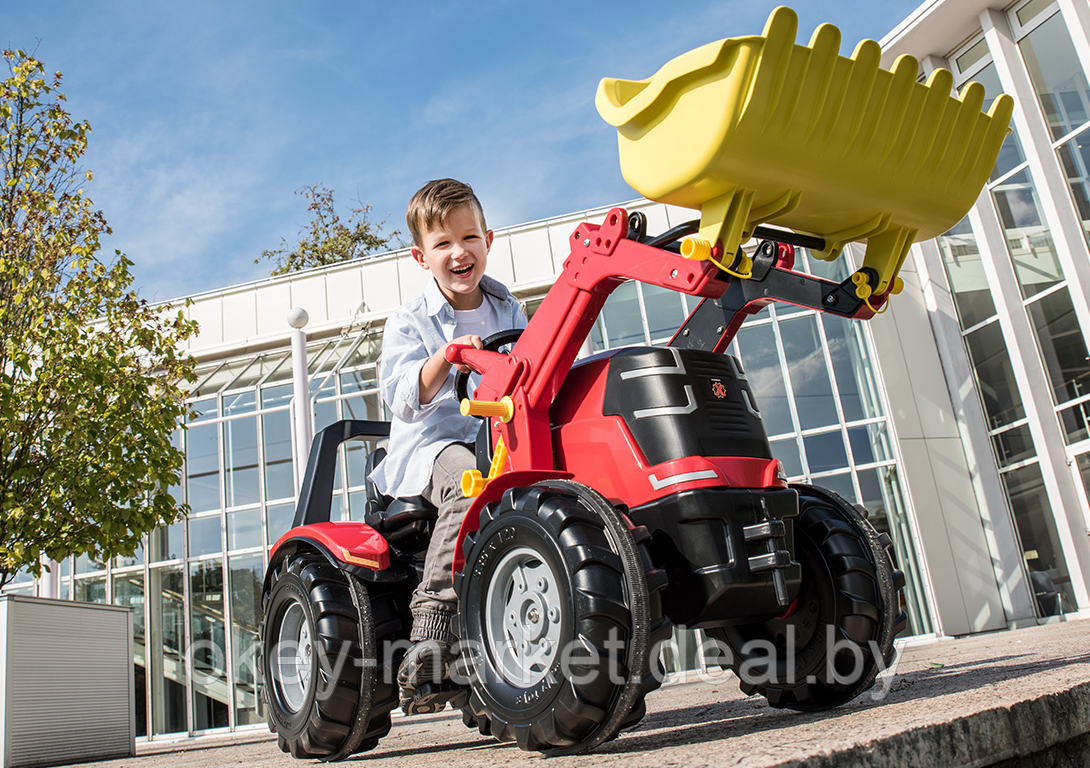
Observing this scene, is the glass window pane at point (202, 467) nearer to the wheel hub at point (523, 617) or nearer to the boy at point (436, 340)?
the boy at point (436, 340)

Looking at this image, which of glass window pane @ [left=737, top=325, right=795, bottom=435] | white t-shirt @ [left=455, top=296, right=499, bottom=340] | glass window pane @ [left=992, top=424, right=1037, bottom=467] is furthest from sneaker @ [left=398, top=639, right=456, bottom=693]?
glass window pane @ [left=992, top=424, right=1037, bottom=467]

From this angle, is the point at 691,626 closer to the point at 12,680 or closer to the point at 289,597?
the point at 289,597

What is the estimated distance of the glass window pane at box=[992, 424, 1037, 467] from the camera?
1307 cm

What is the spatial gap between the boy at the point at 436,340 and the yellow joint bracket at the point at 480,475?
247mm

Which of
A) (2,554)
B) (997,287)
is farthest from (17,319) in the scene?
(997,287)

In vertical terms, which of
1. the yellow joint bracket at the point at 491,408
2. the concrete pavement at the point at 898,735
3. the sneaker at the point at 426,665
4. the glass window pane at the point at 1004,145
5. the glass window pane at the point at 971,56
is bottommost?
the concrete pavement at the point at 898,735

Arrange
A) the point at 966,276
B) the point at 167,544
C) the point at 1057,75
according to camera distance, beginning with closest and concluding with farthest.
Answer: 1. the point at 1057,75
2. the point at 966,276
3. the point at 167,544

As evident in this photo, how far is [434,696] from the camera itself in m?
2.50

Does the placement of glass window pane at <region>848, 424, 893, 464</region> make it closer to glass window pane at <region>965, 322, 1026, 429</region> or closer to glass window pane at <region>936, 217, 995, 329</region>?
glass window pane at <region>965, 322, 1026, 429</region>

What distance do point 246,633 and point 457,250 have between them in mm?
12054

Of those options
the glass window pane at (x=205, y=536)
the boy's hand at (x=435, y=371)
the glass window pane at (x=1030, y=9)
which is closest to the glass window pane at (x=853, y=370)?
the glass window pane at (x=1030, y=9)

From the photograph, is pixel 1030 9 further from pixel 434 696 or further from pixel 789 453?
pixel 434 696

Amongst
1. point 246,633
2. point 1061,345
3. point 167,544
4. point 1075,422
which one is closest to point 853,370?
point 1061,345

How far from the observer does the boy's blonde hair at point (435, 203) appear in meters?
3.15
